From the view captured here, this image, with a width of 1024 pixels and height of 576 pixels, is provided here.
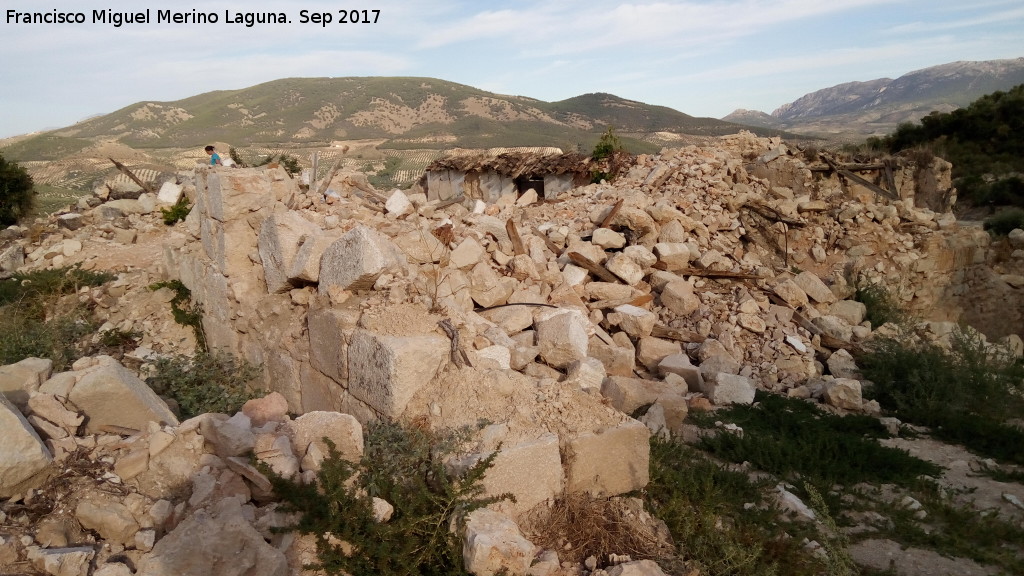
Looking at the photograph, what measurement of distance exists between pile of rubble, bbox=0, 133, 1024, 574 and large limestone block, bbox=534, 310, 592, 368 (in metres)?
0.02

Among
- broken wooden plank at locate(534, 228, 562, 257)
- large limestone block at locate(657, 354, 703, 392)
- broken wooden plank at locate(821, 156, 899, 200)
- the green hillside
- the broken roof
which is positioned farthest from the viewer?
the green hillside

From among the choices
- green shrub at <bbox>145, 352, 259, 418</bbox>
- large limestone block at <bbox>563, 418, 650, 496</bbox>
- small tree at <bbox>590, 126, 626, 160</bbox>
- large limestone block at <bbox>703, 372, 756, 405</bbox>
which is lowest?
large limestone block at <bbox>703, 372, 756, 405</bbox>

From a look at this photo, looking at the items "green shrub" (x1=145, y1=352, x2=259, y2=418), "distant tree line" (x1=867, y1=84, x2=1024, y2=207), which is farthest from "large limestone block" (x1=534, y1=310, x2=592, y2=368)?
"distant tree line" (x1=867, y1=84, x2=1024, y2=207)

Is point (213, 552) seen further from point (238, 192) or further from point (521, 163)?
point (521, 163)

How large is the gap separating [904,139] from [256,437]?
1211 inches

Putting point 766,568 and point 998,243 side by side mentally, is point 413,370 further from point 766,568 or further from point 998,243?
point 998,243

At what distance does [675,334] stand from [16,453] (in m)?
6.44

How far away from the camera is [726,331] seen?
762 cm

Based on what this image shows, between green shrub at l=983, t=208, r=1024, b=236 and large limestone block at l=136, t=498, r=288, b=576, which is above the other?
green shrub at l=983, t=208, r=1024, b=236

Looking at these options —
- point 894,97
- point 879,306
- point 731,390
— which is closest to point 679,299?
point 731,390

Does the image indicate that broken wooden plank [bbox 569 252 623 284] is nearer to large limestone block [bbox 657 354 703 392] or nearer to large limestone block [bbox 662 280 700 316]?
large limestone block [bbox 662 280 700 316]

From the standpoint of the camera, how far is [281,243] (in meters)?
5.36

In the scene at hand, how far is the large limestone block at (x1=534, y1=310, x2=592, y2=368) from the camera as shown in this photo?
5.54m

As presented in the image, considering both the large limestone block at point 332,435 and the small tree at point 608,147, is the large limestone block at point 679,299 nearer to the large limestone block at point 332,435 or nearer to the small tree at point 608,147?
the large limestone block at point 332,435
